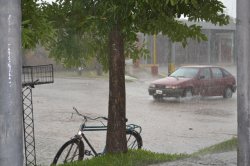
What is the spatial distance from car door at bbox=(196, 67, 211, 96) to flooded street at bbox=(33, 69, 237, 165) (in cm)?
37

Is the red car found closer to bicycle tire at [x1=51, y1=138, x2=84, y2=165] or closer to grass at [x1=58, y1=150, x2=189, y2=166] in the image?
grass at [x1=58, y1=150, x2=189, y2=166]

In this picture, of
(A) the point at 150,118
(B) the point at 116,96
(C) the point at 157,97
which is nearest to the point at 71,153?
(B) the point at 116,96

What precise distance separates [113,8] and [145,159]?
8.62 ft

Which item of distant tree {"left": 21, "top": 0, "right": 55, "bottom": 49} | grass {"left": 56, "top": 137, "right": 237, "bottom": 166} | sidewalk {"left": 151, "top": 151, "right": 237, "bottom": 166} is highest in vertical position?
distant tree {"left": 21, "top": 0, "right": 55, "bottom": 49}

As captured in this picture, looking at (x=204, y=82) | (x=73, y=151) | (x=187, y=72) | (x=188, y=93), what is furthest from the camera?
(x=187, y=72)

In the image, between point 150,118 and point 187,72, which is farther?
point 187,72

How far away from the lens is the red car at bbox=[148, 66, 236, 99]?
19.6 meters

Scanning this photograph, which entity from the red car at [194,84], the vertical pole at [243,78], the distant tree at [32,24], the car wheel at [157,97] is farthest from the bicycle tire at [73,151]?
the car wheel at [157,97]

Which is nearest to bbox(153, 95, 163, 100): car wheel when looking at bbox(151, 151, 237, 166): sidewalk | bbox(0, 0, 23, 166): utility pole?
bbox(151, 151, 237, 166): sidewalk

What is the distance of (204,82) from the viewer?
2028 centimetres

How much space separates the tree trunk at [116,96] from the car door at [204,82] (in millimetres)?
12253

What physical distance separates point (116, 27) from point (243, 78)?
2.79 meters

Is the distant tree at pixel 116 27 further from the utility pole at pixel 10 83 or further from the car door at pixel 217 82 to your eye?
the car door at pixel 217 82

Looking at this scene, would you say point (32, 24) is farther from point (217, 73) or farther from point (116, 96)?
point (217, 73)
